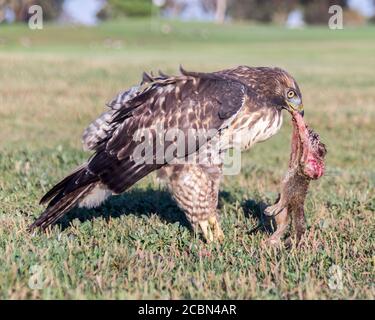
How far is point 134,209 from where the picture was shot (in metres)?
7.00

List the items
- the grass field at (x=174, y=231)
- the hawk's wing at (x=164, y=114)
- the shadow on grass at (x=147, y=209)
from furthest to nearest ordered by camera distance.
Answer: the shadow on grass at (x=147, y=209)
the hawk's wing at (x=164, y=114)
the grass field at (x=174, y=231)

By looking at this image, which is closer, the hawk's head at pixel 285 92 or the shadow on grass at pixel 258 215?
the hawk's head at pixel 285 92

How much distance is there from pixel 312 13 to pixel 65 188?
8330 centimetres

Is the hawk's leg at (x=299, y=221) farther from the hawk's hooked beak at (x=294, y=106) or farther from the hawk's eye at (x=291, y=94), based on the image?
the hawk's eye at (x=291, y=94)

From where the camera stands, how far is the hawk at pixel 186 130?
18.3 feet

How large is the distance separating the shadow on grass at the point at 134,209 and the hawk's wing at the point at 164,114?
2.68 feet

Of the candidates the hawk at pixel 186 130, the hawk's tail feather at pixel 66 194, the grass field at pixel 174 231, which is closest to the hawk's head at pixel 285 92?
the hawk at pixel 186 130

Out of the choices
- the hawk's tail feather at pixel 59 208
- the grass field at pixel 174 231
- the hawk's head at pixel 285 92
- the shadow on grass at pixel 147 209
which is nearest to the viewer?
the grass field at pixel 174 231

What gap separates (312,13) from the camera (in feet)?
281

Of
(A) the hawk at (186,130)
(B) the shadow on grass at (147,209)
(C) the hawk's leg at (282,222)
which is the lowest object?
(B) the shadow on grass at (147,209)

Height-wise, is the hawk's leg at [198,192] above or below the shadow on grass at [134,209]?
above

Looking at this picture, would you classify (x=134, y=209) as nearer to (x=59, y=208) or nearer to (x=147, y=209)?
(x=147, y=209)
